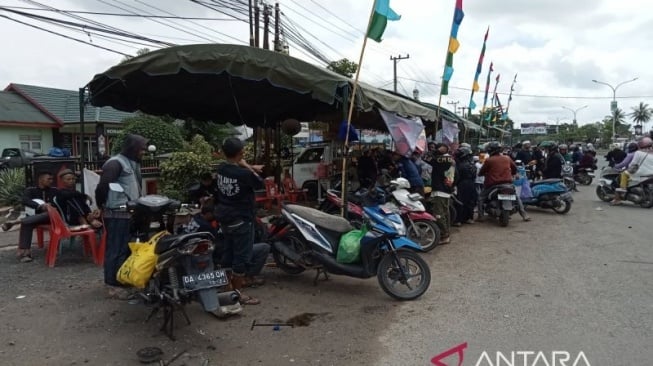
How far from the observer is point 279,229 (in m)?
5.87

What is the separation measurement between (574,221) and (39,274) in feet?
31.0

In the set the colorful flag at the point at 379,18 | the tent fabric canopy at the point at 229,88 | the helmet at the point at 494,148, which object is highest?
the colorful flag at the point at 379,18

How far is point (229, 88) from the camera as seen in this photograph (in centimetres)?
916

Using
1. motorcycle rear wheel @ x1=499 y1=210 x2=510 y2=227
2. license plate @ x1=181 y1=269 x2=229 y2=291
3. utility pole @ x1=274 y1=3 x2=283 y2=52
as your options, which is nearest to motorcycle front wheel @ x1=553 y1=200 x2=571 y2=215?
motorcycle rear wheel @ x1=499 y1=210 x2=510 y2=227

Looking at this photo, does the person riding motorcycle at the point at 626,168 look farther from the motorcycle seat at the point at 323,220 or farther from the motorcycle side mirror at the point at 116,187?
the motorcycle side mirror at the point at 116,187

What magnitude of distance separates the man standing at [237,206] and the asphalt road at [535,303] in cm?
160

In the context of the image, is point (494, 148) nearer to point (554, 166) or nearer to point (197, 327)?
point (554, 166)

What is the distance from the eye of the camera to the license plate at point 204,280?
382 centimetres

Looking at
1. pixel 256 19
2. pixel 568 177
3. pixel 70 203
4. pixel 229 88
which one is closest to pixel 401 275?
pixel 70 203

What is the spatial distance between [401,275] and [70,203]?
180 inches

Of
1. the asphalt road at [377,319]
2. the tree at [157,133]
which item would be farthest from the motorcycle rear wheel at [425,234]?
the tree at [157,133]

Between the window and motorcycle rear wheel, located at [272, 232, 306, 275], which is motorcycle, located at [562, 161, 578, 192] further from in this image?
the window

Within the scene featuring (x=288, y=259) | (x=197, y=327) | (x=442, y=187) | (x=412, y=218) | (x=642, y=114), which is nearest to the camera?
(x=197, y=327)

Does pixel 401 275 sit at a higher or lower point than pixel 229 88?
lower
